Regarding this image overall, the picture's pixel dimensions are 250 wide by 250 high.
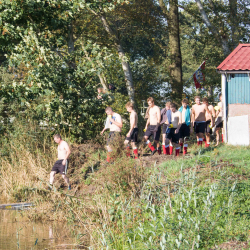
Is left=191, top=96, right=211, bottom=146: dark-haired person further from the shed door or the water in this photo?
the water

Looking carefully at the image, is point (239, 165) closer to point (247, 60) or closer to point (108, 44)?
point (247, 60)

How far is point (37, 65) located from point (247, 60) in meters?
7.19

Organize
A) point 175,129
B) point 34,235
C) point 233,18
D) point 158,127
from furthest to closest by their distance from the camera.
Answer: point 233,18, point 175,129, point 158,127, point 34,235

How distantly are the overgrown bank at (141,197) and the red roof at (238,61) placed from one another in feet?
11.5

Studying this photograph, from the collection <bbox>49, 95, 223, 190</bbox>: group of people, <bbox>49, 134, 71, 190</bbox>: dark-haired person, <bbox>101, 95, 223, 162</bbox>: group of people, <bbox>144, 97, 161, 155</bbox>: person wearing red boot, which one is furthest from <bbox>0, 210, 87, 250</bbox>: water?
<bbox>144, 97, 161, 155</bbox>: person wearing red boot

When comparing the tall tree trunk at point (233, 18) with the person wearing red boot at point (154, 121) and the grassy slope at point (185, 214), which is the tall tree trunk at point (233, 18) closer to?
the person wearing red boot at point (154, 121)

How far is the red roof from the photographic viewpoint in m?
14.8

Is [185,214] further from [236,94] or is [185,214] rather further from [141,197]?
[236,94]

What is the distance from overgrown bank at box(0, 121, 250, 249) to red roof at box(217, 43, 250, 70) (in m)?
3.49

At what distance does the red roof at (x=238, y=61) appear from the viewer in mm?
14820

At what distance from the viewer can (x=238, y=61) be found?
15.1m

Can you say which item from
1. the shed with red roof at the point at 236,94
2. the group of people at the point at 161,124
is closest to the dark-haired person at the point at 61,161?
the group of people at the point at 161,124

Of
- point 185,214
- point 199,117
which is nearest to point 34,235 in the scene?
point 185,214

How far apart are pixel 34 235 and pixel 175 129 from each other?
213 inches
